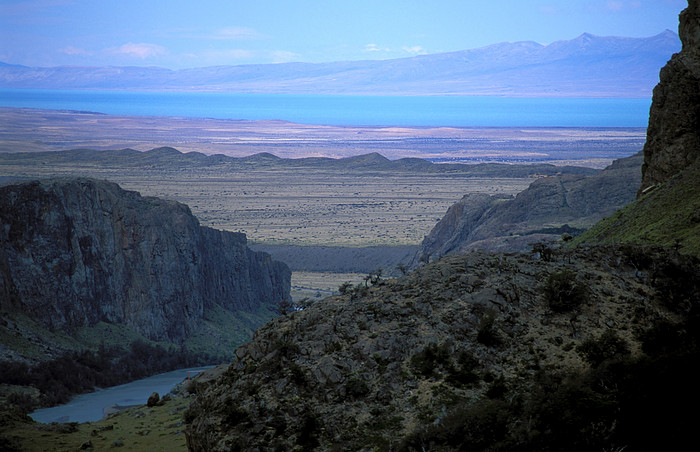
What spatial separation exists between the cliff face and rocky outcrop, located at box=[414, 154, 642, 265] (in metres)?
22.4

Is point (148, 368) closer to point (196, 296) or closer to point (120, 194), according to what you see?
point (196, 296)

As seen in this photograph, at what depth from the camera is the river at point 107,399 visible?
34.9 meters

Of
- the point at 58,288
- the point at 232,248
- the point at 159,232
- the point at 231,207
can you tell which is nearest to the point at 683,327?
the point at 58,288

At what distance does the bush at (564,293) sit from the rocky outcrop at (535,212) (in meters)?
38.9

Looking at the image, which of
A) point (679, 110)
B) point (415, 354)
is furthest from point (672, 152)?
point (415, 354)

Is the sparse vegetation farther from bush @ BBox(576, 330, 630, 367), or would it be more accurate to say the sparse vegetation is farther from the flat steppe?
the flat steppe

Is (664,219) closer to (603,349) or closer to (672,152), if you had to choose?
(672,152)

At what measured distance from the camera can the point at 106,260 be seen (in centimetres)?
5503

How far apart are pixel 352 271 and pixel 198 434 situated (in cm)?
6700

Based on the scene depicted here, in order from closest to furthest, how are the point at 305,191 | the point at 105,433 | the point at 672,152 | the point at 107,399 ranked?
the point at 105,433 < the point at 672,152 < the point at 107,399 < the point at 305,191

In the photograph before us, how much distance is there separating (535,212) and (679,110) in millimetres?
42245

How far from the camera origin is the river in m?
34.9

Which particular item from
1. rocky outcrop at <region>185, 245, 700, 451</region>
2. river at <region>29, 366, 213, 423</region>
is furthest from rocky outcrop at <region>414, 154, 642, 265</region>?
rocky outcrop at <region>185, 245, 700, 451</region>

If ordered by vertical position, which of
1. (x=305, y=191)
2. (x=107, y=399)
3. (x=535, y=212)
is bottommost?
(x=107, y=399)
